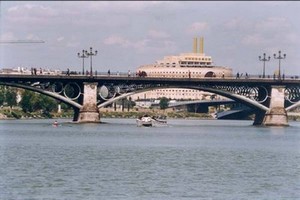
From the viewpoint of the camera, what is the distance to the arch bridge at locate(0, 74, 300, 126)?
531 feet

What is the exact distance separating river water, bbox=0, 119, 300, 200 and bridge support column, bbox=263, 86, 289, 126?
53.5 m

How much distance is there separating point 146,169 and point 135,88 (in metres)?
95.9

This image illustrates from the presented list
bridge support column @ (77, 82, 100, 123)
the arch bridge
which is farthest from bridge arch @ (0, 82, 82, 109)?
bridge support column @ (77, 82, 100, 123)

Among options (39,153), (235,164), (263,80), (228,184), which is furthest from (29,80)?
(228,184)

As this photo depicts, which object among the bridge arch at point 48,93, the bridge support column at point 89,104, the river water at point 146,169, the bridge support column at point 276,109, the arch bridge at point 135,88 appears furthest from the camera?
the bridge support column at point 276,109

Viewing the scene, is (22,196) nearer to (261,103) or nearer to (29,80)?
(29,80)

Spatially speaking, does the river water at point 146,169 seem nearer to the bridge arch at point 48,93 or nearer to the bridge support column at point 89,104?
the bridge arch at point 48,93

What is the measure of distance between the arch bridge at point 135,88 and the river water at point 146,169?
44011 mm

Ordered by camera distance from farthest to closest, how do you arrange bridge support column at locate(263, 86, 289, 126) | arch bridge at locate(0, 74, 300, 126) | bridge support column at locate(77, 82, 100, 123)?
bridge support column at locate(263, 86, 289, 126) < bridge support column at locate(77, 82, 100, 123) < arch bridge at locate(0, 74, 300, 126)

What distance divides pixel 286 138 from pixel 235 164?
4989cm

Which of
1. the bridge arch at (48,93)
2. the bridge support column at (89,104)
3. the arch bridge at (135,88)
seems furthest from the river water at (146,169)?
the bridge support column at (89,104)

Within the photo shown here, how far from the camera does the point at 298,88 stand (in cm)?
17738

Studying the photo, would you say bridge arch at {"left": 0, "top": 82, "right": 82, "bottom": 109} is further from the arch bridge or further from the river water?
the river water

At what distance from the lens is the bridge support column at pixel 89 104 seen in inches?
6476
